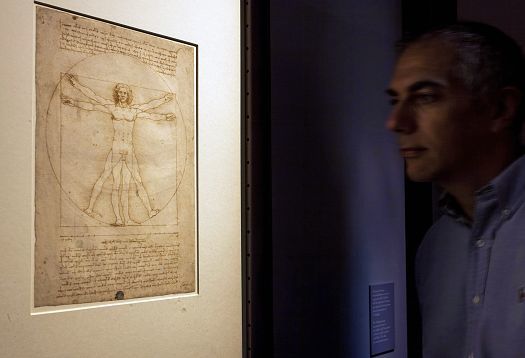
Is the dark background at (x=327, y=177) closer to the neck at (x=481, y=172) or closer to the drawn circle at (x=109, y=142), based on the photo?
the drawn circle at (x=109, y=142)

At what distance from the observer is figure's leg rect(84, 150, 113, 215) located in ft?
3.67

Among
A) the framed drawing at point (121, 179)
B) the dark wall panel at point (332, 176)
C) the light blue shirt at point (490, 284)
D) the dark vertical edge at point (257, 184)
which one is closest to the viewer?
the framed drawing at point (121, 179)

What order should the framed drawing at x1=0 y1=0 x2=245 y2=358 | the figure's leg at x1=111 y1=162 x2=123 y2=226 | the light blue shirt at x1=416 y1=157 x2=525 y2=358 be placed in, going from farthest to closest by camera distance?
1. the light blue shirt at x1=416 y1=157 x2=525 y2=358
2. the figure's leg at x1=111 y1=162 x2=123 y2=226
3. the framed drawing at x1=0 y1=0 x2=245 y2=358

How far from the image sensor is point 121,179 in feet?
3.81

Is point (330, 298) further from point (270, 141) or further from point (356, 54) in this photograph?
point (356, 54)

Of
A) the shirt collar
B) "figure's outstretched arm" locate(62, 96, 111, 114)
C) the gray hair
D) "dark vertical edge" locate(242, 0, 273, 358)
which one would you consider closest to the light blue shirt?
the shirt collar

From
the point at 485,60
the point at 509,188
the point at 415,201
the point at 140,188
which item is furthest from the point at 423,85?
the point at 140,188

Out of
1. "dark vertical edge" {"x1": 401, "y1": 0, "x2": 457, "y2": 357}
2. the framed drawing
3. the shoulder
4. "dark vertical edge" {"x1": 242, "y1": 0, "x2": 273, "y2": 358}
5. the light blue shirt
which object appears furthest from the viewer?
"dark vertical edge" {"x1": 401, "y1": 0, "x2": 457, "y2": 357}

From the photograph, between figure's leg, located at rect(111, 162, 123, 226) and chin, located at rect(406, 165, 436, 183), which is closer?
figure's leg, located at rect(111, 162, 123, 226)

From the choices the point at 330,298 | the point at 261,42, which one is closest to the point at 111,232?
the point at 261,42

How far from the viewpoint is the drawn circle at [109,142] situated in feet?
3.56

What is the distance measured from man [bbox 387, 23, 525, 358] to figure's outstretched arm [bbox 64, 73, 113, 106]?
716 millimetres

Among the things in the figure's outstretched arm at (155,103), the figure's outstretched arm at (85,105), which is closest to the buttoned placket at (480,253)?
the figure's outstretched arm at (155,103)

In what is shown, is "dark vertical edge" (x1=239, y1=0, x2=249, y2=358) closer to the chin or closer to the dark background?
the dark background
